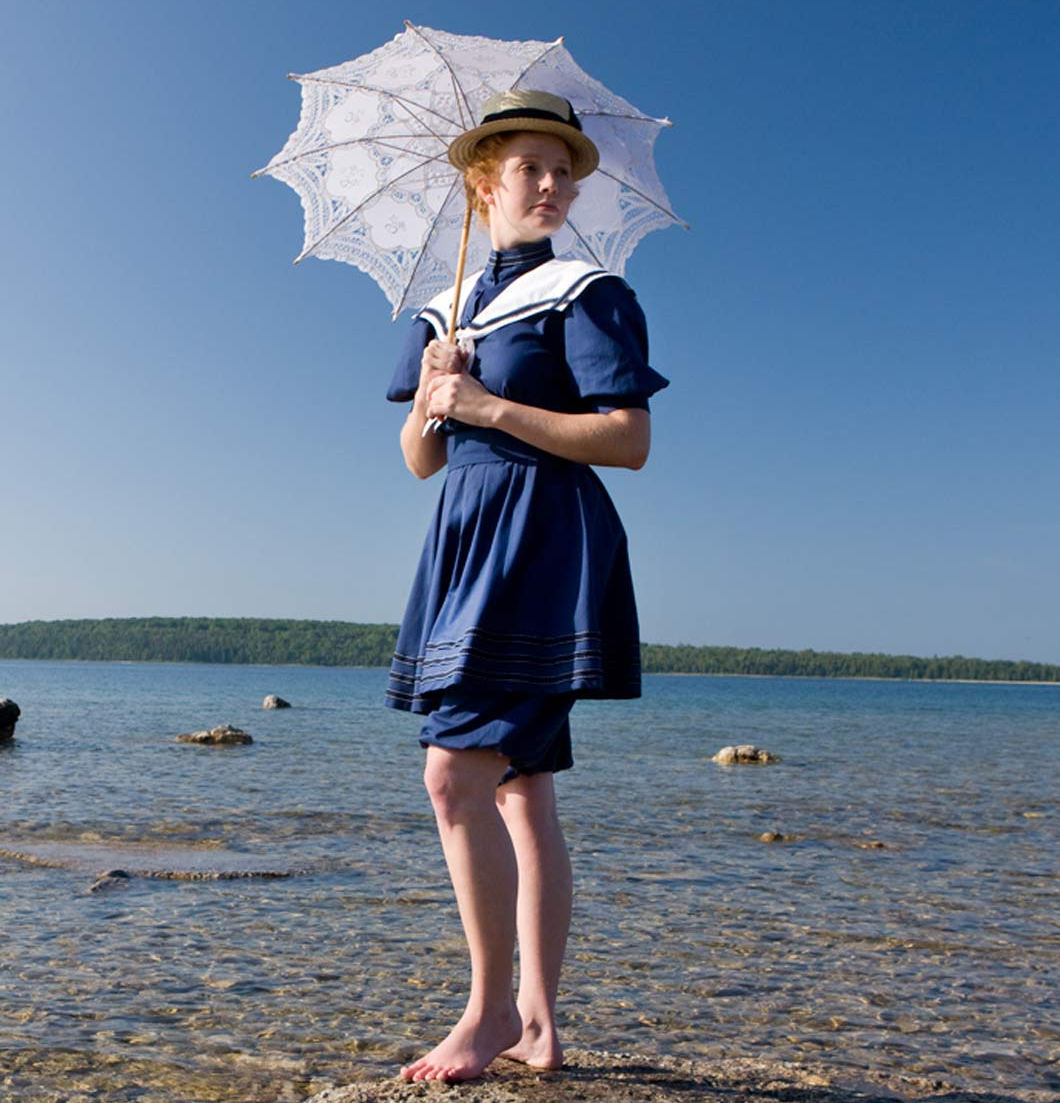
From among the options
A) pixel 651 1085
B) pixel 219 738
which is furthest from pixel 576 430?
pixel 219 738

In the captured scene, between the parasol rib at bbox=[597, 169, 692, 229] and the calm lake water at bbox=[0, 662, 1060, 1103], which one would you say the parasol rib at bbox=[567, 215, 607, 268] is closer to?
the parasol rib at bbox=[597, 169, 692, 229]

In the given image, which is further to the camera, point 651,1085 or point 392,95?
point 392,95

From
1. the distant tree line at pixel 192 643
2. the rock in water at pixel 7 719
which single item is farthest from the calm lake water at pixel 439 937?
the distant tree line at pixel 192 643

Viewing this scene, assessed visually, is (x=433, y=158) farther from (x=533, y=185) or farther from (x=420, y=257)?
(x=533, y=185)

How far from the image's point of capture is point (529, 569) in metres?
2.66

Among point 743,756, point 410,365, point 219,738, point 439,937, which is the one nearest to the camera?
point 410,365

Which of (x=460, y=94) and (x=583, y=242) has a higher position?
(x=460, y=94)

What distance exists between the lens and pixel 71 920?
4934 millimetres

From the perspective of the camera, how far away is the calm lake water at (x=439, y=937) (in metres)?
3.38

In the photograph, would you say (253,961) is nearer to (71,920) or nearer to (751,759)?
(71,920)

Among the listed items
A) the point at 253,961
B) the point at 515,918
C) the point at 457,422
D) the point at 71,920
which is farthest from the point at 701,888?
the point at 457,422

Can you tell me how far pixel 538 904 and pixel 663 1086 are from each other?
0.56 metres

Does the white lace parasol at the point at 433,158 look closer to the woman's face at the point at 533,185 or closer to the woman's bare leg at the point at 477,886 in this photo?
the woman's face at the point at 533,185

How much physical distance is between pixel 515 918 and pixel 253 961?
2083mm
